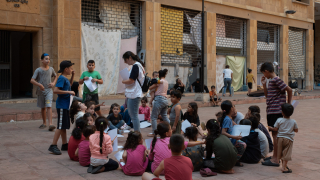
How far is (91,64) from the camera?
762 cm

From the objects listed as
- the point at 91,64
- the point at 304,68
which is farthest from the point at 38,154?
the point at 304,68

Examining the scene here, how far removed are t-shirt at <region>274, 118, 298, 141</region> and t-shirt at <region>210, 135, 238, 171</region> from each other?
790 mm

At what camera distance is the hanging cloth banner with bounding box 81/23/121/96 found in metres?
13.7

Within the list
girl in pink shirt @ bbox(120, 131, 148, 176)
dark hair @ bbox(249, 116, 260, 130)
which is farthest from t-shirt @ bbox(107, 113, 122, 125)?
dark hair @ bbox(249, 116, 260, 130)

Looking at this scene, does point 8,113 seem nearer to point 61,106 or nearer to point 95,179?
point 61,106

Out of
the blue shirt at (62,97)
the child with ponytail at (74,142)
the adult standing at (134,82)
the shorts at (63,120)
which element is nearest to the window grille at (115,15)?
the adult standing at (134,82)

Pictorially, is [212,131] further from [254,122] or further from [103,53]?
[103,53]

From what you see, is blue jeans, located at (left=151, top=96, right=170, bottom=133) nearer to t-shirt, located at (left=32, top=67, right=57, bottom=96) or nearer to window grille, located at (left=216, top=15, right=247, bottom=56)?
t-shirt, located at (left=32, top=67, right=57, bottom=96)

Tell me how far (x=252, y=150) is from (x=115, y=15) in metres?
11.1

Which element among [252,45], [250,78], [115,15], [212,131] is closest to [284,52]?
[252,45]

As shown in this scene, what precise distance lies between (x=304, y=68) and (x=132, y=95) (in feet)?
76.5

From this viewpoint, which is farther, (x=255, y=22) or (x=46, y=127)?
(x=255, y=22)

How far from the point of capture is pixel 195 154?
447cm

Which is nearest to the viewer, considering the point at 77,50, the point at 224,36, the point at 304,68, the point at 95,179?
the point at 95,179
